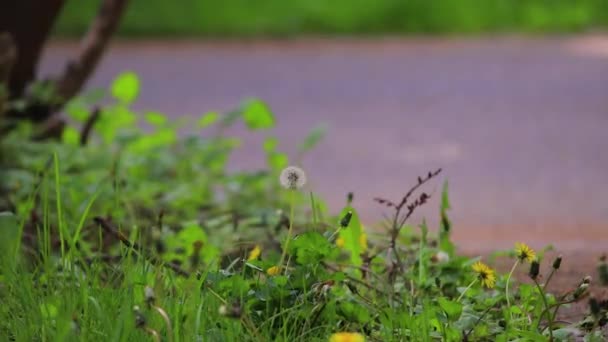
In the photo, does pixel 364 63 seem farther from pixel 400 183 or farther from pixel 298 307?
pixel 298 307

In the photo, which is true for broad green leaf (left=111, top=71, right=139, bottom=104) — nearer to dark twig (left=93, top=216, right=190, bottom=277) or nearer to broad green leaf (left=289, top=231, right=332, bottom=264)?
dark twig (left=93, top=216, right=190, bottom=277)

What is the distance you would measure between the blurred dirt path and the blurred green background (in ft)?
1.50

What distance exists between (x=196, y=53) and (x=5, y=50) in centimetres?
649

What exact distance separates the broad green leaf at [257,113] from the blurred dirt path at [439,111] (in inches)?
37.8

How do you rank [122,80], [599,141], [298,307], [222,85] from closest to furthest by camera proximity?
[298,307] < [122,80] < [599,141] < [222,85]

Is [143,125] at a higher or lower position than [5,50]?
lower

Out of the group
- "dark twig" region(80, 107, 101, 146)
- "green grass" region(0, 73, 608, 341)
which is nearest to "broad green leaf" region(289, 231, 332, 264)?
"green grass" region(0, 73, 608, 341)

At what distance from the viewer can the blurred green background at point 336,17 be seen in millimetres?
12172

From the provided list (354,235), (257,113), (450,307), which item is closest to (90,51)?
(257,113)

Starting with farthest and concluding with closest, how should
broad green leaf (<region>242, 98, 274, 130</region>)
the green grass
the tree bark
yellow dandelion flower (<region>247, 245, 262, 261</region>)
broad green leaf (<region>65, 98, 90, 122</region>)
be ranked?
the tree bark < broad green leaf (<region>65, 98, 90, 122</region>) < broad green leaf (<region>242, 98, 274, 130</region>) < yellow dandelion flower (<region>247, 245, 262, 261</region>) < the green grass

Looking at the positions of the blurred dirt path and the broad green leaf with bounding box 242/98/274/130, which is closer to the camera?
the broad green leaf with bounding box 242/98/274/130

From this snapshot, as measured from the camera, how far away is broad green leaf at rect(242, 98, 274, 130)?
4.88 m

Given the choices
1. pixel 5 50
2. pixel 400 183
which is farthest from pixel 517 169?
pixel 5 50

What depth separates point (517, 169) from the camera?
6867 mm
